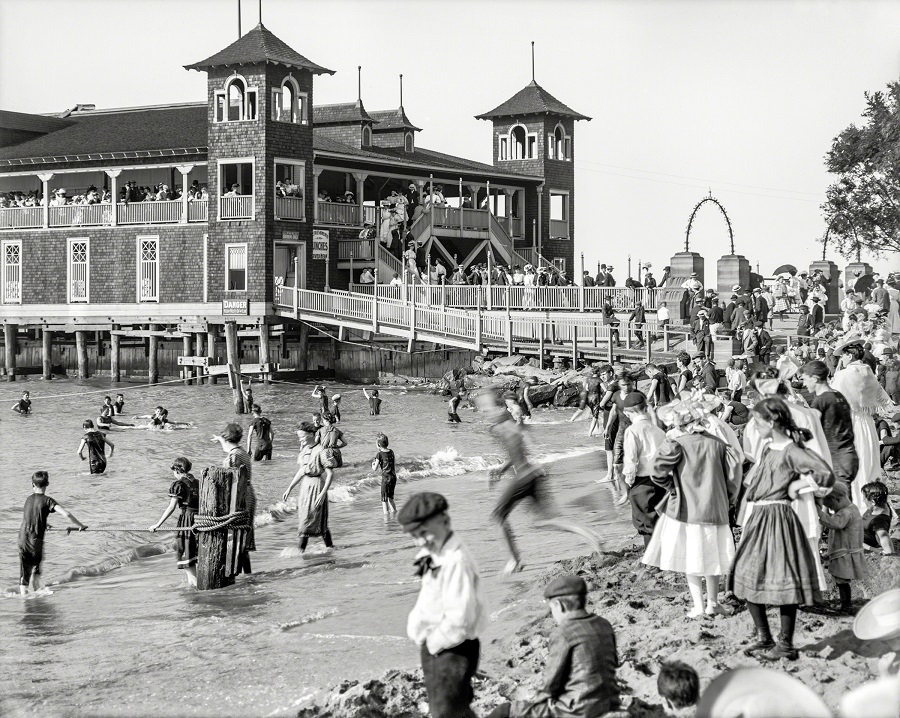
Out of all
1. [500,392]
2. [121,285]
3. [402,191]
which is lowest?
[500,392]

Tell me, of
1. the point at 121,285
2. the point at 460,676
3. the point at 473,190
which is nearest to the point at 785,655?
the point at 460,676

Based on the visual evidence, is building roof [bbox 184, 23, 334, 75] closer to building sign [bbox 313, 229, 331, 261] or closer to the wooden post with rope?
building sign [bbox 313, 229, 331, 261]

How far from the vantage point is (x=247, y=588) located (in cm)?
1255

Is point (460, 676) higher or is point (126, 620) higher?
point (460, 676)

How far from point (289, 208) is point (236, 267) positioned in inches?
106

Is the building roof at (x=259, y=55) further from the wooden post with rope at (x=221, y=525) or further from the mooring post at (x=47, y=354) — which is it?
the wooden post with rope at (x=221, y=525)

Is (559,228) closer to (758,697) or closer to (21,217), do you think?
(21,217)

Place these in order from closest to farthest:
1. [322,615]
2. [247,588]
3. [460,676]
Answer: [460,676] → [322,615] → [247,588]

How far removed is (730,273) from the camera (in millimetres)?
35969

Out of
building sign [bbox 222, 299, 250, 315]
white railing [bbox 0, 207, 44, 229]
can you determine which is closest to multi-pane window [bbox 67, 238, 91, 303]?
white railing [bbox 0, 207, 44, 229]

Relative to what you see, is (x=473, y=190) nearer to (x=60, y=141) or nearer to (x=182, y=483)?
(x=60, y=141)

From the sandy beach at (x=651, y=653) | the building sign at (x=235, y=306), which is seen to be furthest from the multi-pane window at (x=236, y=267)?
the sandy beach at (x=651, y=653)

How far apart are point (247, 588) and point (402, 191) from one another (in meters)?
37.2

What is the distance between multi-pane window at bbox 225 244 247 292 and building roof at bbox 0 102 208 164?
12.5ft
